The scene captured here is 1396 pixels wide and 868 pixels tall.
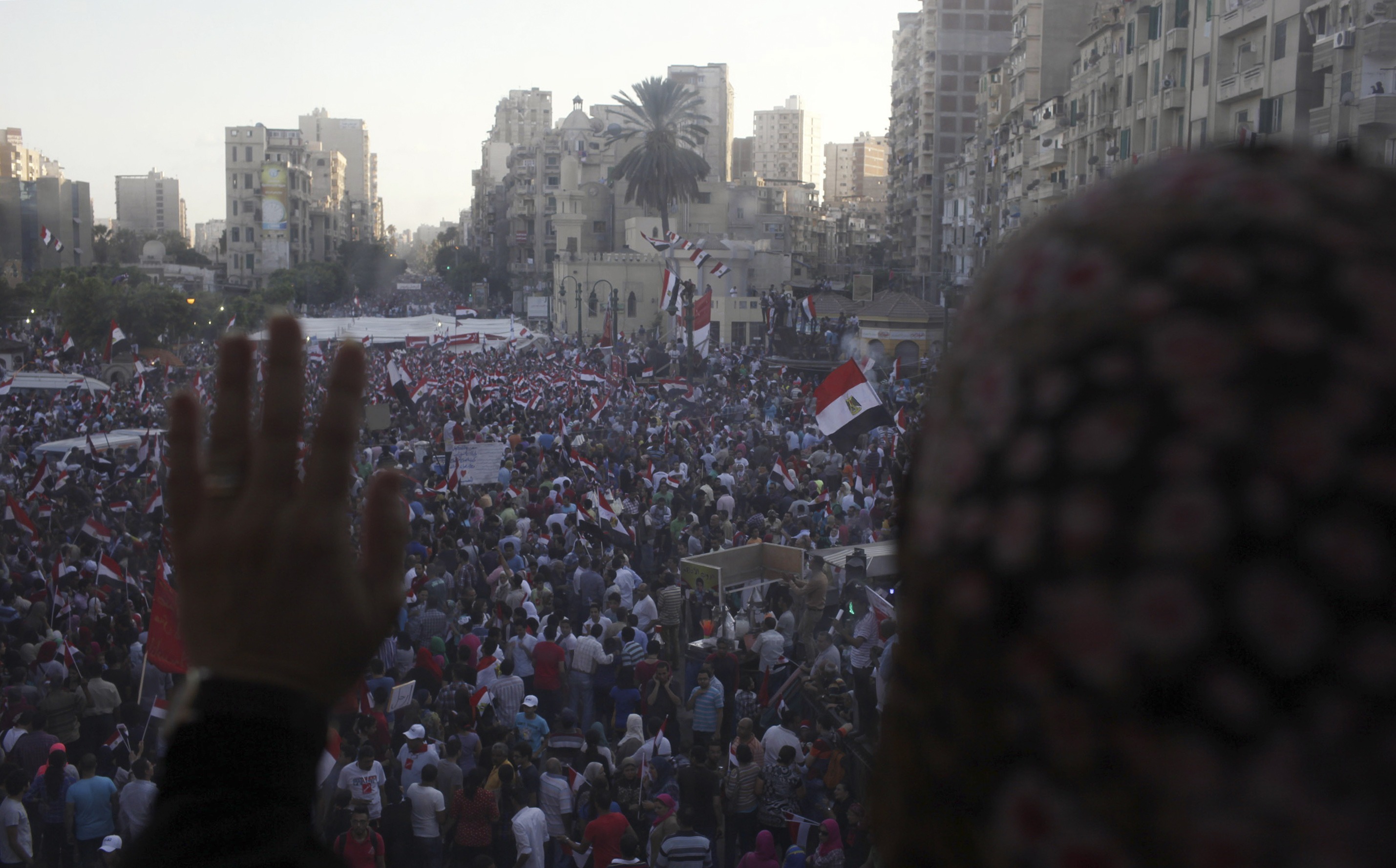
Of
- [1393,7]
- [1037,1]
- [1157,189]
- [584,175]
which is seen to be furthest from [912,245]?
[1157,189]

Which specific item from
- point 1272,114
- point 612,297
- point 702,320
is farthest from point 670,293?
point 612,297

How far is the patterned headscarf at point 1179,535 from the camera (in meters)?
0.63

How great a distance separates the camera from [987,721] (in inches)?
29.4

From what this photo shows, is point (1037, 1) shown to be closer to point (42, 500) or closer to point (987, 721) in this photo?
point (42, 500)

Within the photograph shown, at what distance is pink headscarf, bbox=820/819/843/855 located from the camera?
6.73 metres

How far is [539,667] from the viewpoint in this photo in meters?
9.44

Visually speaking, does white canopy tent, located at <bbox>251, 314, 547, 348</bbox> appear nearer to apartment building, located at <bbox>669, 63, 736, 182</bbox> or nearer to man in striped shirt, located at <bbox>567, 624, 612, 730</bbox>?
man in striped shirt, located at <bbox>567, 624, 612, 730</bbox>

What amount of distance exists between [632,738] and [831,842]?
1790 mm

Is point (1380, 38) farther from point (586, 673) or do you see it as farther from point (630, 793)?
point (630, 793)

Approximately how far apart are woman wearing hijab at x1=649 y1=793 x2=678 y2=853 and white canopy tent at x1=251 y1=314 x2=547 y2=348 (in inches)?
1244

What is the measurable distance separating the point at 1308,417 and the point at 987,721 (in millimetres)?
279

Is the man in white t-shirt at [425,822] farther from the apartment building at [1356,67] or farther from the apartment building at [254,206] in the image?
the apartment building at [254,206]

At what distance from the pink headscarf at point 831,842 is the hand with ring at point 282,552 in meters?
6.08

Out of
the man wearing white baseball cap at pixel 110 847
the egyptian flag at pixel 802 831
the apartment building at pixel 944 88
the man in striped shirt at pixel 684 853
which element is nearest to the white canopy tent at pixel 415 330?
the man wearing white baseball cap at pixel 110 847
